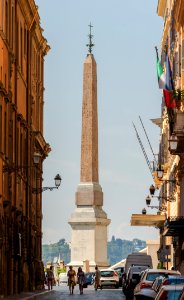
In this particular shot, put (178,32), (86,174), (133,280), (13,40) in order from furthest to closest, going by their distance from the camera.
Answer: (86,174) → (178,32) → (13,40) → (133,280)

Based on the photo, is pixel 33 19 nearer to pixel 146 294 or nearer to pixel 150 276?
pixel 150 276

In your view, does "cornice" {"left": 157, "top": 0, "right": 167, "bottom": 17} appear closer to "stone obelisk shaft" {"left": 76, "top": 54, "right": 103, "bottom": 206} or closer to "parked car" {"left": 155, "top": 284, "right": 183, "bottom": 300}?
"stone obelisk shaft" {"left": 76, "top": 54, "right": 103, "bottom": 206}

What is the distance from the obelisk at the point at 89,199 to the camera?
128 meters

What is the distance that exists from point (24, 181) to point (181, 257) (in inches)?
367

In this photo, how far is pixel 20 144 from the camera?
235ft

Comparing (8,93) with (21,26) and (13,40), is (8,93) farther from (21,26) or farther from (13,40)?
(21,26)

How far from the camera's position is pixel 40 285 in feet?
271

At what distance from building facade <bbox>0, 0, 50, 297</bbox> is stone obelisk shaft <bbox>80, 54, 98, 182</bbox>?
122 feet

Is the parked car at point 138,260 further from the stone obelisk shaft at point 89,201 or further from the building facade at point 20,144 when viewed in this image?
the stone obelisk shaft at point 89,201

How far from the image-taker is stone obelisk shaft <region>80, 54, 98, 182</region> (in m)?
127

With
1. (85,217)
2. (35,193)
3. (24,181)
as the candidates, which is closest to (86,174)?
(85,217)

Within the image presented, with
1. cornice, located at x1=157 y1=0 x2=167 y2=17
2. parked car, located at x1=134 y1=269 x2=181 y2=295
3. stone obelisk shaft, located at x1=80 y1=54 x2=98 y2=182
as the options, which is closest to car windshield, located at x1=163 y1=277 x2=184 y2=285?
parked car, located at x1=134 y1=269 x2=181 y2=295

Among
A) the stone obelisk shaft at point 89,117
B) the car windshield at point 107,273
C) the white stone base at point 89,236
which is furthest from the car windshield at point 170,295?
the white stone base at point 89,236

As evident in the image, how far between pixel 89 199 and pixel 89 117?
11.8 metres
